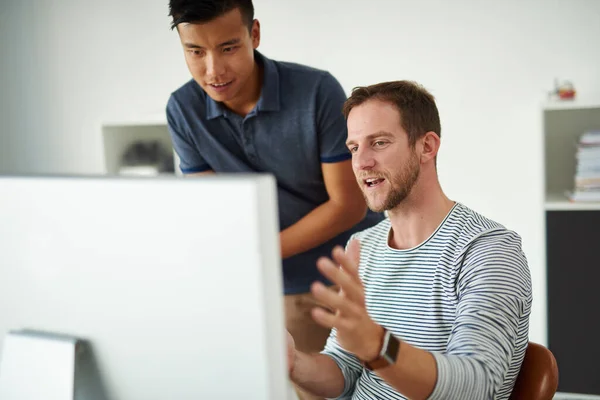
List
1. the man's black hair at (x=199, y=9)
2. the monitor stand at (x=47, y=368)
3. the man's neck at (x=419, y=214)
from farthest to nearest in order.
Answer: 1. the man's black hair at (x=199, y=9)
2. the man's neck at (x=419, y=214)
3. the monitor stand at (x=47, y=368)

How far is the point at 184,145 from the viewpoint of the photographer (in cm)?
181

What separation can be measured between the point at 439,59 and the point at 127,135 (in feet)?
4.95

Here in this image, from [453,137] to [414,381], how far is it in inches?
86.1

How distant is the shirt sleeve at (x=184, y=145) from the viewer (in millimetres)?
1802

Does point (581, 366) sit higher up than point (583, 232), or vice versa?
point (583, 232)

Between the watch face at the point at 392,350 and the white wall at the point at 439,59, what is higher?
the white wall at the point at 439,59

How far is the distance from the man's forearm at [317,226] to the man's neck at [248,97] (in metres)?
0.34

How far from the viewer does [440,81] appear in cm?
291

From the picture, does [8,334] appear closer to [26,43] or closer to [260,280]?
[260,280]

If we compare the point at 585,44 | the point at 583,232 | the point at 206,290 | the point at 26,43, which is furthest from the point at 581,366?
the point at 26,43

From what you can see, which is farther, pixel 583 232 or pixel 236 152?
pixel 583 232

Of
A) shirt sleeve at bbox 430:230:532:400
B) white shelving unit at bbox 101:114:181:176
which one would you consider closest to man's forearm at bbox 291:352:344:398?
shirt sleeve at bbox 430:230:532:400

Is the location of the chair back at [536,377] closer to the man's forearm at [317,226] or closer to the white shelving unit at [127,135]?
the man's forearm at [317,226]

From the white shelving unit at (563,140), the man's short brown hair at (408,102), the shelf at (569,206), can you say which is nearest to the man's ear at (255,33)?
the man's short brown hair at (408,102)
